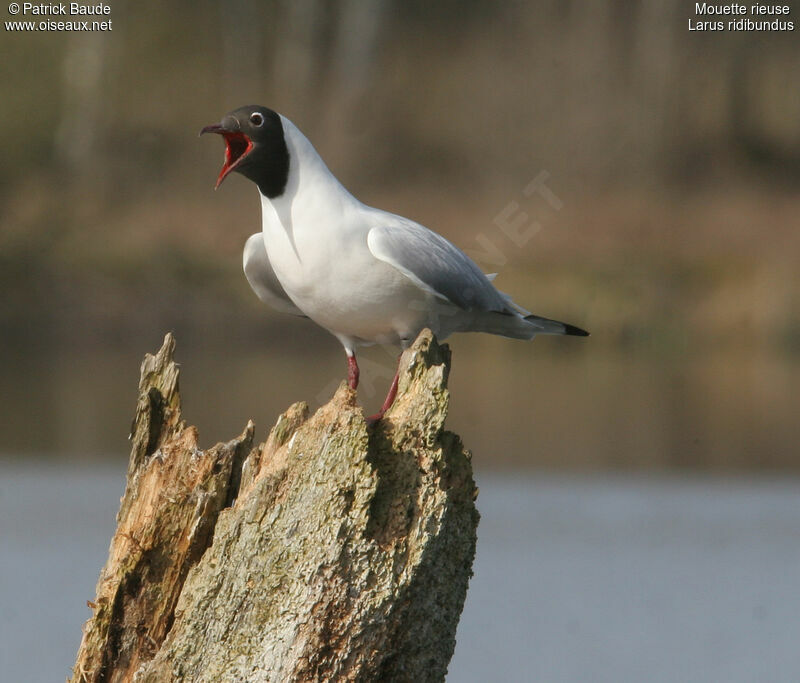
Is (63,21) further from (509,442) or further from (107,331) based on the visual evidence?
(509,442)

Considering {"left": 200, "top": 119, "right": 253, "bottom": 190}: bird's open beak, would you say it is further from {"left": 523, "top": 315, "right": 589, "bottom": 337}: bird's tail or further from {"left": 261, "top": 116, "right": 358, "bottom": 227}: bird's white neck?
{"left": 523, "top": 315, "right": 589, "bottom": 337}: bird's tail

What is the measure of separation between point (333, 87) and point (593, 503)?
1593 cm

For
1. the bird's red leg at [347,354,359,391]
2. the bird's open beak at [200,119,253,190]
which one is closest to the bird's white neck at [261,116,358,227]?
the bird's open beak at [200,119,253,190]

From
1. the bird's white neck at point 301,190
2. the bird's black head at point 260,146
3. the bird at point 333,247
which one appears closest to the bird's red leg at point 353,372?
the bird at point 333,247

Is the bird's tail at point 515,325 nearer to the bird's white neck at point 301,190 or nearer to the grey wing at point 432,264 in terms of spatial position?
the grey wing at point 432,264

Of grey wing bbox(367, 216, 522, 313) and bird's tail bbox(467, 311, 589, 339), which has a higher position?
grey wing bbox(367, 216, 522, 313)

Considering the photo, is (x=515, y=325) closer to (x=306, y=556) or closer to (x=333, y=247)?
(x=333, y=247)

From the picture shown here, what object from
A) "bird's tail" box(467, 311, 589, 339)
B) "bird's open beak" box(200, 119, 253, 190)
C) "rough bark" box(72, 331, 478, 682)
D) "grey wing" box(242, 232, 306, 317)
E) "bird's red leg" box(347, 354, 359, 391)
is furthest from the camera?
"bird's tail" box(467, 311, 589, 339)

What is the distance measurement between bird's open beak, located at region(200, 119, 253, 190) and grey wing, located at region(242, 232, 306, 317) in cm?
39

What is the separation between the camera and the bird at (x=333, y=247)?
18.3 ft

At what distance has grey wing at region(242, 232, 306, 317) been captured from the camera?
610 cm

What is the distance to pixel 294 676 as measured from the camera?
4504mm

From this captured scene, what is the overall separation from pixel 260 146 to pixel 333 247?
50cm

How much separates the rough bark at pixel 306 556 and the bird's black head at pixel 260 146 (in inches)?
41.4
